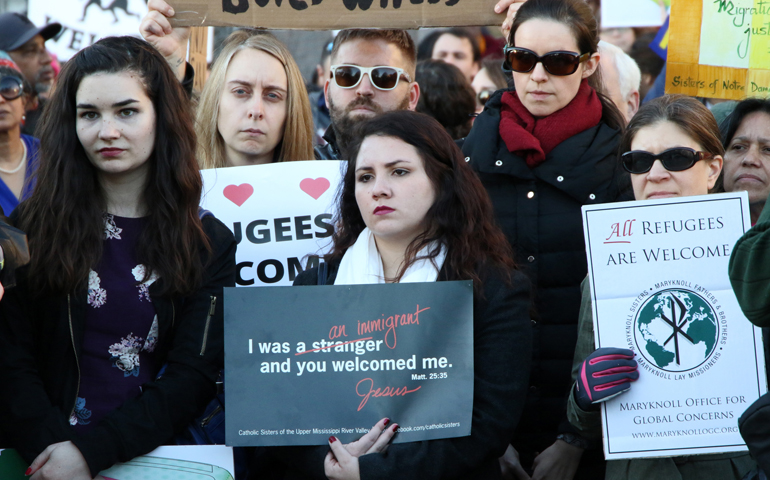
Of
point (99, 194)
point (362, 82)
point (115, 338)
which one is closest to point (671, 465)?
point (115, 338)

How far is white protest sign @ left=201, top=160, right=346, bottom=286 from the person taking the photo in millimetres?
3729

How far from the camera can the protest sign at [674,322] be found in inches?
107

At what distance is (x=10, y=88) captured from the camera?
16.0ft

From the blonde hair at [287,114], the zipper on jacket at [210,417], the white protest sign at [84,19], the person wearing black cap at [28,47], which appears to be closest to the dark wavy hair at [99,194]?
the zipper on jacket at [210,417]

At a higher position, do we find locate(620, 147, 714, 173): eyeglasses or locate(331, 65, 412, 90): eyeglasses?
locate(331, 65, 412, 90): eyeglasses

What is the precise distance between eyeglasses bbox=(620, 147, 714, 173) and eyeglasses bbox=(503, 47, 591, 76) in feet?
1.76

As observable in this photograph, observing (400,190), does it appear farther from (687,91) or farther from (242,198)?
(687,91)

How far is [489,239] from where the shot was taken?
3123 millimetres

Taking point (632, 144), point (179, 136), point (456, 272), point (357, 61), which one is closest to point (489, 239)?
point (456, 272)

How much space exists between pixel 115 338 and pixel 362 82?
1.99 metres

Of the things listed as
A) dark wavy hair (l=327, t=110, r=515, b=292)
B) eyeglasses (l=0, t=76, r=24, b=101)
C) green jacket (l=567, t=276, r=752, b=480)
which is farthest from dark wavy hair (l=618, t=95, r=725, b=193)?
eyeglasses (l=0, t=76, r=24, b=101)

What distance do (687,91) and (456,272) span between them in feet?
6.55

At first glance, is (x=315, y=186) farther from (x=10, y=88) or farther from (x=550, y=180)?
(x=10, y=88)

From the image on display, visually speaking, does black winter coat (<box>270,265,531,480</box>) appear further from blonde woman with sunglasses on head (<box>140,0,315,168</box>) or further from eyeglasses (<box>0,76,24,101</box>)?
eyeglasses (<box>0,76,24,101</box>)
